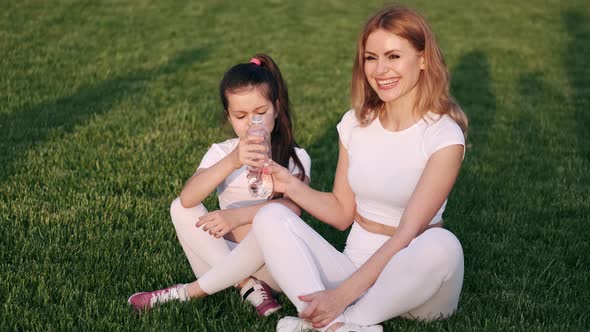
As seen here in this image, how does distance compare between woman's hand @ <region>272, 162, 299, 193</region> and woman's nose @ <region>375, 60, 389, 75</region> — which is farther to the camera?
woman's hand @ <region>272, 162, 299, 193</region>

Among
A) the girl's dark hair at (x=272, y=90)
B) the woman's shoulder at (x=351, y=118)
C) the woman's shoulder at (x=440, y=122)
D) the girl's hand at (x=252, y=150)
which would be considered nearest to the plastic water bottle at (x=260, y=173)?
the girl's hand at (x=252, y=150)

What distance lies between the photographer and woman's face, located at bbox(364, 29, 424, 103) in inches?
164

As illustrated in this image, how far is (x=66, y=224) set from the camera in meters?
5.66

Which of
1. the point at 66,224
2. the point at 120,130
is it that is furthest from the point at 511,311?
the point at 120,130

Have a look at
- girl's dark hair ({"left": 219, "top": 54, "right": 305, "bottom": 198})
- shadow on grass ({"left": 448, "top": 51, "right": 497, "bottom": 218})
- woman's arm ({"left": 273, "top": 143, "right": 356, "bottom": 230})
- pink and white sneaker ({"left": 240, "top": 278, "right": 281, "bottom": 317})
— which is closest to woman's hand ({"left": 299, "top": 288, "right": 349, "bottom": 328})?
pink and white sneaker ({"left": 240, "top": 278, "right": 281, "bottom": 317})

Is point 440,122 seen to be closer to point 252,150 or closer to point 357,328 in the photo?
point 252,150

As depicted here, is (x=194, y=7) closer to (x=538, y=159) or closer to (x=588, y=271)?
(x=538, y=159)

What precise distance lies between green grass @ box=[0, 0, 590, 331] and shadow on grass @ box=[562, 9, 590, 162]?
64mm

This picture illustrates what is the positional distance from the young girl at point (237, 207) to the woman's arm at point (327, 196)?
0.13 m

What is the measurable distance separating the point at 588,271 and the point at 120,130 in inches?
209

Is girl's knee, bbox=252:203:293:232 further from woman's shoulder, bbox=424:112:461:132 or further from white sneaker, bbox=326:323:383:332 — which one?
woman's shoulder, bbox=424:112:461:132

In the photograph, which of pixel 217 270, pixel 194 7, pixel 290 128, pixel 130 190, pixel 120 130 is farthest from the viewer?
pixel 194 7

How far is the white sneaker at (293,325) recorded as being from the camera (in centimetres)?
396

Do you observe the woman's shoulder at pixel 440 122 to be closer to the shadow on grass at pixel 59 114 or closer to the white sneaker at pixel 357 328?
the white sneaker at pixel 357 328
